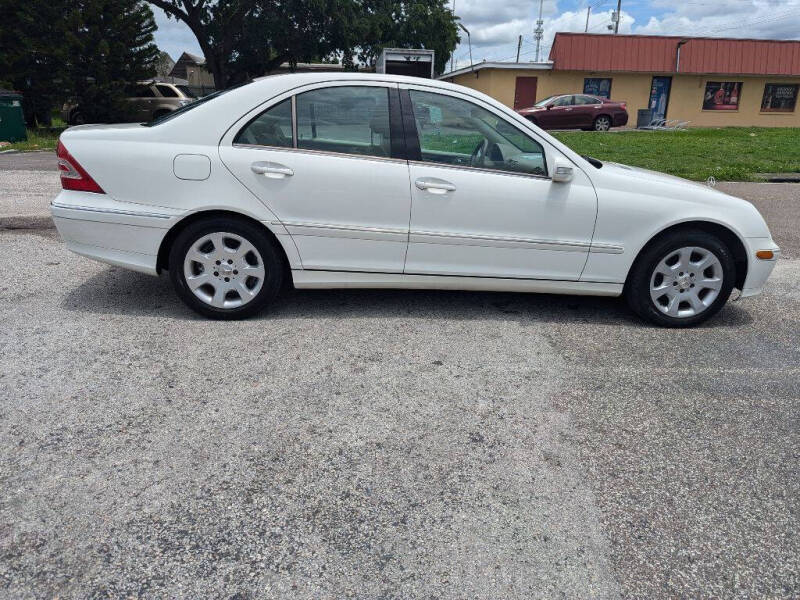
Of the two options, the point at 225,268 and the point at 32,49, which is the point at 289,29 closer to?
the point at 32,49

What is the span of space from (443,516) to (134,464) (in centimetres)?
129

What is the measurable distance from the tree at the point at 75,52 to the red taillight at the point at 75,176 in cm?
1743

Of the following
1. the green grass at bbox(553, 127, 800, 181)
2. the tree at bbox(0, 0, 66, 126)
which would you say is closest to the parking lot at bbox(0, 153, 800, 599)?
the green grass at bbox(553, 127, 800, 181)

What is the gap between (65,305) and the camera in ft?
14.4

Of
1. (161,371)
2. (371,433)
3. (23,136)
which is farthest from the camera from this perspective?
(23,136)

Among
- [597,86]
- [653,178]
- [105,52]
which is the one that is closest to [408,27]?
[597,86]

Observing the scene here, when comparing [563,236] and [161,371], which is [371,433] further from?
[563,236]

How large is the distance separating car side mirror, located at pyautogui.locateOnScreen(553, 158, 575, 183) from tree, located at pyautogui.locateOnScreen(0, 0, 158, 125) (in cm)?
1904

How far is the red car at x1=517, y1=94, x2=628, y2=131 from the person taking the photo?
24172 millimetres

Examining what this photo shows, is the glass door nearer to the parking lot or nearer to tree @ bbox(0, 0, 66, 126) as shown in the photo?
tree @ bbox(0, 0, 66, 126)

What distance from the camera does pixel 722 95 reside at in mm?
35312

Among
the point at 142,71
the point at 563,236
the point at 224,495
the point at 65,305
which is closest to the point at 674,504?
the point at 224,495

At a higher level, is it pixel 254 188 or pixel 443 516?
pixel 254 188

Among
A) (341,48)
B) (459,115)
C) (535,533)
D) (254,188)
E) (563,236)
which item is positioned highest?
(341,48)
